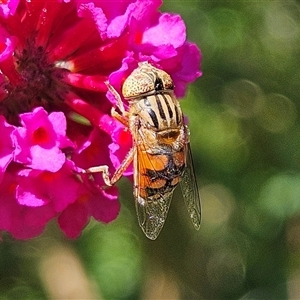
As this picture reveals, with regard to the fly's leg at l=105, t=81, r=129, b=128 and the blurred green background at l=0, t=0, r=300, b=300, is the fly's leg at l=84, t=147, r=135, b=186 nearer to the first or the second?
the fly's leg at l=105, t=81, r=129, b=128

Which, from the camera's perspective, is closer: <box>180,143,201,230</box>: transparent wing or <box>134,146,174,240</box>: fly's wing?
<box>134,146,174,240</box>: fly's wing

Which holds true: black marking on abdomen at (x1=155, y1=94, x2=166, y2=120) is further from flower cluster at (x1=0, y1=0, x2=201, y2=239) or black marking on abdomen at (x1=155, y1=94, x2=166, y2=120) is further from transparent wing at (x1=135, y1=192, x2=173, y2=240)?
transparent wing at (x1=135, y1=192, x2=173, y2=240)

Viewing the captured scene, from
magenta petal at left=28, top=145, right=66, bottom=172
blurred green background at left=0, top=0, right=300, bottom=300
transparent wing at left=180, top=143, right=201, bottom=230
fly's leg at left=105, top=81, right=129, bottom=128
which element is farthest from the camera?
blurred green background at left=0, top=0, right=300, bottom=300

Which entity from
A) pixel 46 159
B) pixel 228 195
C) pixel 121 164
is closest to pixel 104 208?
pixel 121 164

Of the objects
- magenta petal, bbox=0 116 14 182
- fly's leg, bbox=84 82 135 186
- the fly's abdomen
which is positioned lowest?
the fly's abdomen

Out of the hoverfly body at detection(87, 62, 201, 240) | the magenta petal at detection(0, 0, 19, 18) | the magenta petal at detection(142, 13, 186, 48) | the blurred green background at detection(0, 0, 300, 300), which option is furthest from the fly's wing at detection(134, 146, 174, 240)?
the blurred green background at detection(0, 0, 300, 300)

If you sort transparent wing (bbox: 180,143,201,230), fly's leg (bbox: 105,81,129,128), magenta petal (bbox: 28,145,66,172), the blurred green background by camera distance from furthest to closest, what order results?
the blurred green background < transparent wing (bbox: 180,143,201,230) < fly's leg (bbox: 105,81,129,128) < magenta petal (bbox: 28,145,66,172)

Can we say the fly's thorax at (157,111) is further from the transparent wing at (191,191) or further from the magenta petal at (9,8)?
the magenta petal at (9,8)

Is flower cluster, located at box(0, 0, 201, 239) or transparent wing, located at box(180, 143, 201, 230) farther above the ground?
flower cluster, located at box(0, 0, 201, 239)
